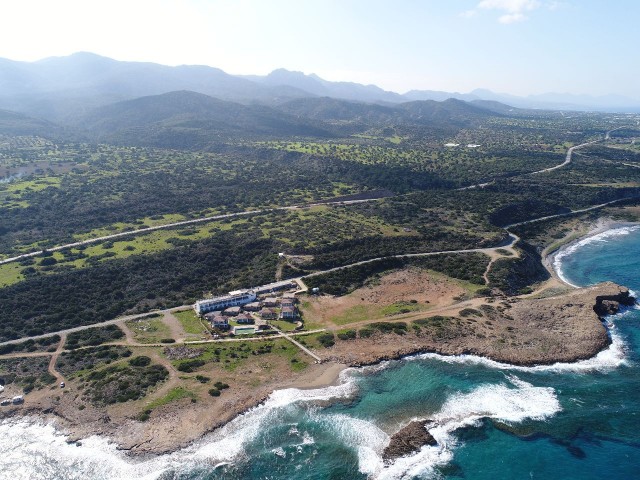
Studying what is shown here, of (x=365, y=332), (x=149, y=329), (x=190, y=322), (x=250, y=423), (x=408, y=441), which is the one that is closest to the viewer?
(x=408, y=441)

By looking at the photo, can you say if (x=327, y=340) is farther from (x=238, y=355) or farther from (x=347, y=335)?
(x=238, y=355)

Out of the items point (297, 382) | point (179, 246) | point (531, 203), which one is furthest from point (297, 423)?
point (531, 203)

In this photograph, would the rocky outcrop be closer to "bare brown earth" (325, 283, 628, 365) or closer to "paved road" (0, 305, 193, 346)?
"bare brown earth" (325, 283, 628, 365)

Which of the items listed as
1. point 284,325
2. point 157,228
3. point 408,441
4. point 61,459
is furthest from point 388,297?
point 157,228

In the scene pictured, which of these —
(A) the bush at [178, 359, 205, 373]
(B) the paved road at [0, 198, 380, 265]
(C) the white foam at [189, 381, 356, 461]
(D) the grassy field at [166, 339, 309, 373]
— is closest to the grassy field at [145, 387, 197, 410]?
(A) the bush at [178, 359, 205, 373]

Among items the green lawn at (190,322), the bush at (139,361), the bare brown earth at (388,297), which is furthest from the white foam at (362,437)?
the green lawn at (190,322)

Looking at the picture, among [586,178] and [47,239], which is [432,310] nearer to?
[47,239]
